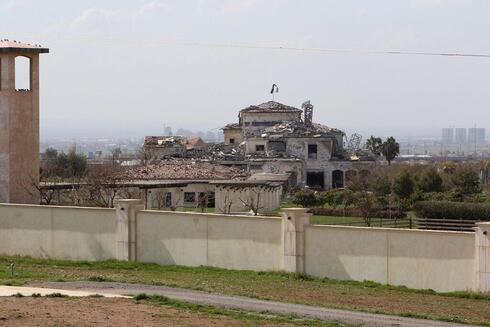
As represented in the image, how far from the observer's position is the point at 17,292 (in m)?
23.6

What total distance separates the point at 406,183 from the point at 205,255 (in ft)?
165

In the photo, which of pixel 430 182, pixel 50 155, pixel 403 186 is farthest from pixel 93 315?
pixel 50 155

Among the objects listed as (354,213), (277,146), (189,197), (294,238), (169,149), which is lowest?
(354,213)

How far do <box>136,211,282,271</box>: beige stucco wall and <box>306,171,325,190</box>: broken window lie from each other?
226 ft

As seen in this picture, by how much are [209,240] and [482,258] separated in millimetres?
7940

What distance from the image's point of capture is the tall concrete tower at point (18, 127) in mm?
38938

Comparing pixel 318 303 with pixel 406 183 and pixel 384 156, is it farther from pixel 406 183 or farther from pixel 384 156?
pixel 384 156

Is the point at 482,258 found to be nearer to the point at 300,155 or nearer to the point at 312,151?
the point at 300,155

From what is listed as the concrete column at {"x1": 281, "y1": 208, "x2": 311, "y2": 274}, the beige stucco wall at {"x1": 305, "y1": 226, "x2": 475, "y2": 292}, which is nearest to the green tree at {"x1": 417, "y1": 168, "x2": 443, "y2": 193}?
→ the concrete column at {"x1": 281, "y1": 208, "x2": 311, "y2": 274}

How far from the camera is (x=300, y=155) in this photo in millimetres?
99938

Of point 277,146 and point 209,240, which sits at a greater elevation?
point 277,146

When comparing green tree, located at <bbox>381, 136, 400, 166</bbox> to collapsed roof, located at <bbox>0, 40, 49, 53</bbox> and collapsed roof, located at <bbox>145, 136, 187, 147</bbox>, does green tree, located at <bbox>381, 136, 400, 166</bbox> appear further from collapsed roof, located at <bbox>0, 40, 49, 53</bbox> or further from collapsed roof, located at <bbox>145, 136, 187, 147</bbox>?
collapsed roof, located at <bbox>0, 40, 49, 53</bbox>

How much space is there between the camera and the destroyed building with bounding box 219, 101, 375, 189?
96.1 meters

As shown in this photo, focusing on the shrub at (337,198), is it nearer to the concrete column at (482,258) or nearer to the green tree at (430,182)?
the green tree at (430,182)
